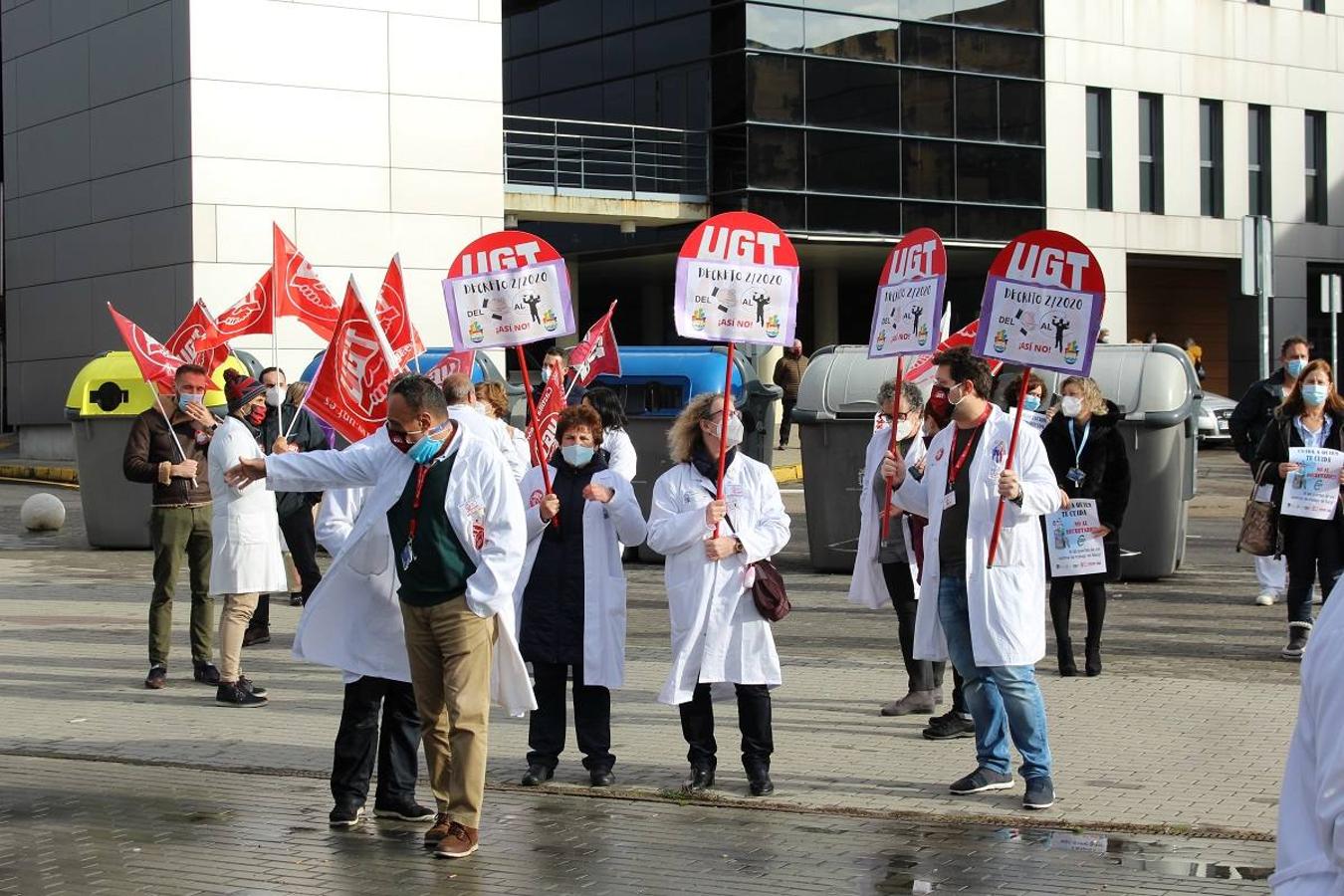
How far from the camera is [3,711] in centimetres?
1031

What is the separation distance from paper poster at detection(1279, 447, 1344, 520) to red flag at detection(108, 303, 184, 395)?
22.7 ft

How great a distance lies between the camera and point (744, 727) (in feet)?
26.1

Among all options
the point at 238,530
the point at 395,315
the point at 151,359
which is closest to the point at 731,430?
the point at 395,315

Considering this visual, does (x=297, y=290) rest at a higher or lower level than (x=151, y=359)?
higher

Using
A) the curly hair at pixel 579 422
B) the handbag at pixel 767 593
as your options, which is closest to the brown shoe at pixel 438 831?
the handbag at pixel 767 593

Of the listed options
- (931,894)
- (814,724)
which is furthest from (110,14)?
(931,894)

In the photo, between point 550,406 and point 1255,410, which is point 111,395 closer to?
point 550,406

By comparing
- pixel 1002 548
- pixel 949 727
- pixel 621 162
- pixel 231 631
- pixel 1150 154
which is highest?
pixel 1150 154

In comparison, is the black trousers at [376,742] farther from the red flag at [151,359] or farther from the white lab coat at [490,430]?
the red flag at [151,359]

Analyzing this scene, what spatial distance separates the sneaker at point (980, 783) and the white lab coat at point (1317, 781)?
5.39 m

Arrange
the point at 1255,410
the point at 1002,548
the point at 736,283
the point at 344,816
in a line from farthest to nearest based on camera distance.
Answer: the point at 1255,410 → the point at 736,283 → the point at 1002,548 → the point at 344,816

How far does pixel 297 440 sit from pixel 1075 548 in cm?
592

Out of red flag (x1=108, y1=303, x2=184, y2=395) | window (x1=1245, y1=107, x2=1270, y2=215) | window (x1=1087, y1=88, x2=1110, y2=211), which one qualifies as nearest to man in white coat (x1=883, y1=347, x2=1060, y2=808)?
red flag (x1=108, y1=303, x2=184, y2=395)

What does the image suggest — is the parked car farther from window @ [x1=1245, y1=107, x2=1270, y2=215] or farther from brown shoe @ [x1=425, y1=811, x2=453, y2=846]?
brown shoe @ [x1=425, y1=811, x2=453, y2=846]
